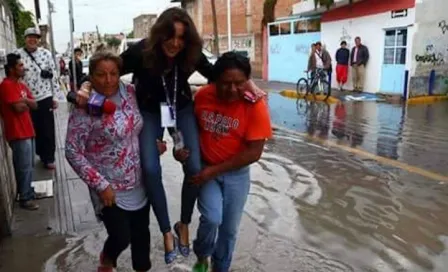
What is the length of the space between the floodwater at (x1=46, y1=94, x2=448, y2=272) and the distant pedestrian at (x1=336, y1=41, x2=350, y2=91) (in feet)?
26.0

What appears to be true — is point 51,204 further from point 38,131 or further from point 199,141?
point 199,141

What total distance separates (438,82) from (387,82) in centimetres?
145

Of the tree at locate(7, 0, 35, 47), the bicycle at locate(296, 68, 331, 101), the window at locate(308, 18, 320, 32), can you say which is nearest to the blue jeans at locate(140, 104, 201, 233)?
the bicycle at locate(296, 68, 331, 101)

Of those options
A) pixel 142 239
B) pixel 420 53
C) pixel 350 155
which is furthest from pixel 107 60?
pixel 420 53

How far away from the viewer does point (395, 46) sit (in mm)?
15180

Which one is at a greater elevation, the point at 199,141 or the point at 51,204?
the point at 199,141

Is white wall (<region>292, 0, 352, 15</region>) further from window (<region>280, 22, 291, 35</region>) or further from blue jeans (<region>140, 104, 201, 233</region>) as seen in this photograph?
blue jeans (<region>140, 104, 201, 233</region>)

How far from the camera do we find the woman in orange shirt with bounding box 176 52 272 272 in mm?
3029

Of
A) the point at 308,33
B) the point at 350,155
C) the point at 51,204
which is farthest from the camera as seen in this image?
the point at 308,33

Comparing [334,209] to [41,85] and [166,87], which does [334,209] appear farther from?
[41,85]

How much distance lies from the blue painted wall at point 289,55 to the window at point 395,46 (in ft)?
16.1

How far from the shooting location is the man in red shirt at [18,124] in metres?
4.97

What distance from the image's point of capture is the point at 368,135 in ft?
30.0

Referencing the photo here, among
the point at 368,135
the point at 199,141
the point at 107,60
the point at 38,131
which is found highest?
the point at 107,60
